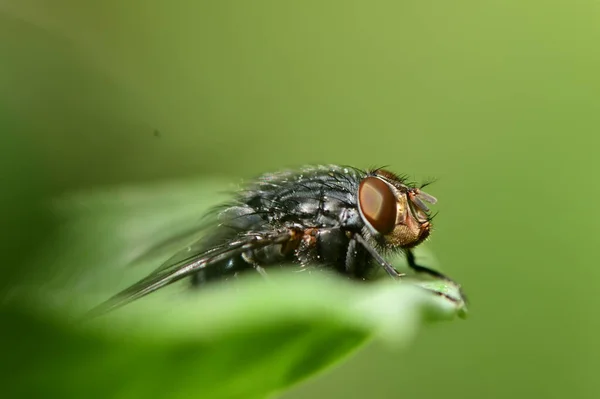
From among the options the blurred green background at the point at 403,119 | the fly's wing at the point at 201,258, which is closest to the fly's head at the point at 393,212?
the fly's wing at the point at 201,258

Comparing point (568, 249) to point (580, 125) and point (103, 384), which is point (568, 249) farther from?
point (103, 384)

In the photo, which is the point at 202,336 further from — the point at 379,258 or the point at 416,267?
the point at 416,267

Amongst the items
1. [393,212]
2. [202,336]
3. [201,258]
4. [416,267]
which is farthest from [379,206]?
[202,336]

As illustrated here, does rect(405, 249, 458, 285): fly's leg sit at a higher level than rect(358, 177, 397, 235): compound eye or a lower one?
lower

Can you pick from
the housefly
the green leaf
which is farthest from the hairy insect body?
the green leaf

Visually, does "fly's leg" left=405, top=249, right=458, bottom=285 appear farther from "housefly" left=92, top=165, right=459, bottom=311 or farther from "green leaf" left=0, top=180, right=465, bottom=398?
"green leaf" left=0, top=180, right=465, bottom=398

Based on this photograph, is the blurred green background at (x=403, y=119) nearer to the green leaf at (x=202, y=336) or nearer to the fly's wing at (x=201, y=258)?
the fly's wing at (x=201, y=258)

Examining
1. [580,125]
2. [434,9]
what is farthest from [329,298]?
[434,9]
